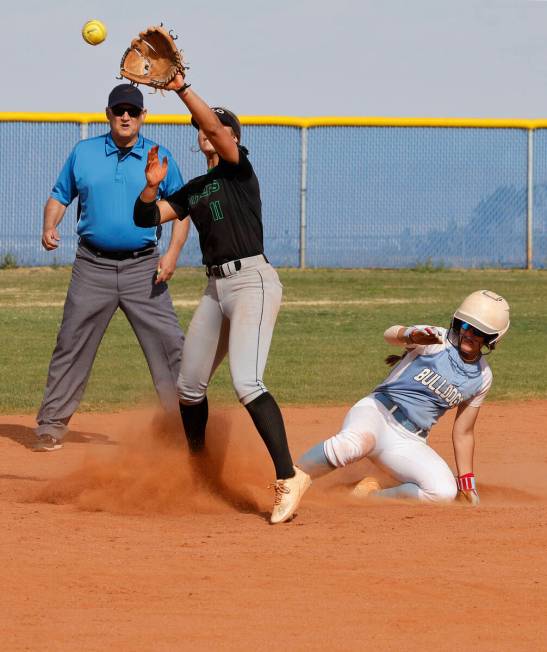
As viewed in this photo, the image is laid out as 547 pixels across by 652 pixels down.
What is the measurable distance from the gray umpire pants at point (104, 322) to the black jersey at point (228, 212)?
1.90m

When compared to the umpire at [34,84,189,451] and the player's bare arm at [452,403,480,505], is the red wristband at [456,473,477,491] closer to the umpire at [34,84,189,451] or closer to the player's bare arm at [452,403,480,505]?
the player's bare arm at [452,403,480,505]

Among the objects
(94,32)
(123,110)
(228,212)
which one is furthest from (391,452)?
(94,32)

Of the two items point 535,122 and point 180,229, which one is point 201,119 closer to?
point 180,229

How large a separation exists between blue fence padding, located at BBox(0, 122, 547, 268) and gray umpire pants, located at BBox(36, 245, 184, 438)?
46.5 ft

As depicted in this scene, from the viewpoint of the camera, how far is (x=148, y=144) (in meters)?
8.23

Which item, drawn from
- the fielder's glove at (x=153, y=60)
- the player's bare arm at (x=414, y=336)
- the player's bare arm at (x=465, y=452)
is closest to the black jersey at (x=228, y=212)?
the fielder's glove at (x=153, y=60)

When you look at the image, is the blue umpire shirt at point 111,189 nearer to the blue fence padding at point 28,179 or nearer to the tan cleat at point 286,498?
the tan cleat at point 286,498

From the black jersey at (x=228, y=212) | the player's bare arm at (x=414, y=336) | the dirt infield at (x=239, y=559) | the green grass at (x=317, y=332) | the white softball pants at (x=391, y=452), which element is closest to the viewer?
the dirt infield at (x=239, y=559)

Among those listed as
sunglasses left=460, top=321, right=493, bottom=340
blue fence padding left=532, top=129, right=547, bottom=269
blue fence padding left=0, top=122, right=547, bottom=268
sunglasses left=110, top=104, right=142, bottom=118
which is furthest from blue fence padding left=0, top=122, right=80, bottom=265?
sunglasses left=460, top=321, right=493, bottom=340

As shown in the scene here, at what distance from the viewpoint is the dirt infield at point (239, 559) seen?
14.5 ft

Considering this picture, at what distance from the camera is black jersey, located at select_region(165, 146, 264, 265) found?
6.08 metres

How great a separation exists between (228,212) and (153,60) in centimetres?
81

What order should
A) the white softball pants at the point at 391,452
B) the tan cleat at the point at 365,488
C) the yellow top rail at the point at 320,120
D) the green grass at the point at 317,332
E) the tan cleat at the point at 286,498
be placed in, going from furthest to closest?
the yellow top rail at the point at 320,120
the green grass at the point at 317,332
the tan cleat at the point at 365,488
the white softball pants at the point at 391,452
the tan cleat at the point at 286,498

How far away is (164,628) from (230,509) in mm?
1976
